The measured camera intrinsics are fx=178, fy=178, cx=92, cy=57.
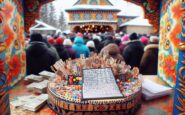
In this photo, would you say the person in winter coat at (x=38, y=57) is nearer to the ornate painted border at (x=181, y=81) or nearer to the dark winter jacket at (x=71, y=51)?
the dark winter jacket at (x=71, y=51)

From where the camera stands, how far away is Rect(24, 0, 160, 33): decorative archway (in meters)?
2.60

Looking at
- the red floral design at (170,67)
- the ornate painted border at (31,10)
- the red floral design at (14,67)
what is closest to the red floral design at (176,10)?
the red floral design at (170,67)

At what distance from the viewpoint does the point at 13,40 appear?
2266 millimetres

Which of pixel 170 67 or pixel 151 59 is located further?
pixel 151 59

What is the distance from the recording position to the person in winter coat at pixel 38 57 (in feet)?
9.19

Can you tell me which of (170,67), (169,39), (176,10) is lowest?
(170,67)

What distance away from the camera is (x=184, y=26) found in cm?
106

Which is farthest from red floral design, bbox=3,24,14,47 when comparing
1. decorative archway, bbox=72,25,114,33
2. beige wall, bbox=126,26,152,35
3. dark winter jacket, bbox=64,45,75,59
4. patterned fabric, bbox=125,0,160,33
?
beige wall, bbox=126,26,152,35

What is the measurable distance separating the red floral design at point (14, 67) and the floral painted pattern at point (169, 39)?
199 cm

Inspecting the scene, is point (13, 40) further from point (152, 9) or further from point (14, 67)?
point (152, 9)

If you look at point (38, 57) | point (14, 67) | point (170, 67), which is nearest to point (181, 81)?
point (170, 67)

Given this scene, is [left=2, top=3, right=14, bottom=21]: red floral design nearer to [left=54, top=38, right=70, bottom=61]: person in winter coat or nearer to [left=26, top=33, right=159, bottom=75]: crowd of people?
[left=26, top=33, right=159, bottom=75]: crowd of people

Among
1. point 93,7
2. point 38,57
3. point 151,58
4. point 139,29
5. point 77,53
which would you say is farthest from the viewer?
point 139,29

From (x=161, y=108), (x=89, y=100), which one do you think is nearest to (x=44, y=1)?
(x=89, y=100)
